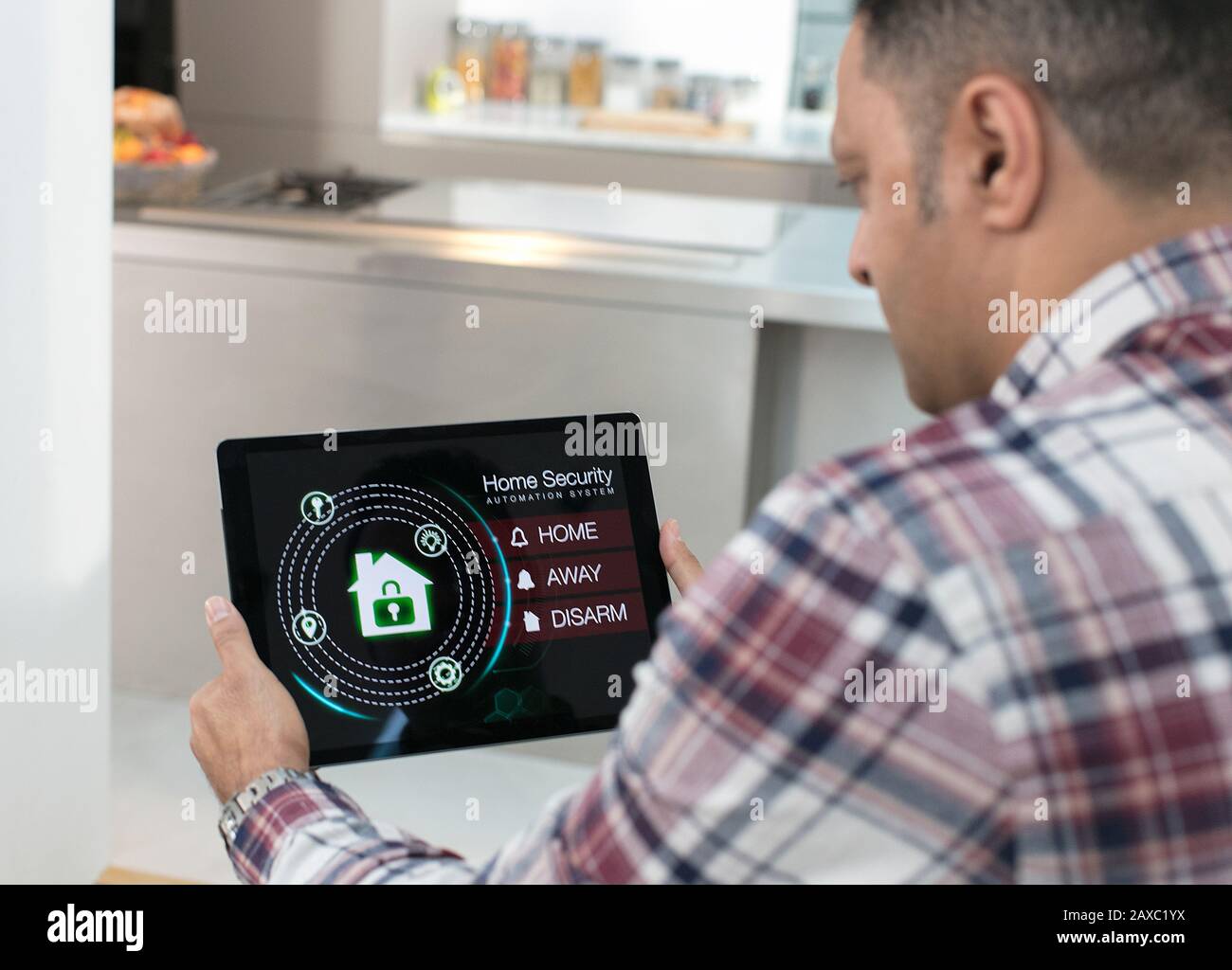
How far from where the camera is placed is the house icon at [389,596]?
98 cm

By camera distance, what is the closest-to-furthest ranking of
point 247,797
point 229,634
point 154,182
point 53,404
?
point 247,797 → point 229,634 → point 53,404 → point 154,182

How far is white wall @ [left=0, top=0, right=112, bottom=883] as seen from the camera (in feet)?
4.83

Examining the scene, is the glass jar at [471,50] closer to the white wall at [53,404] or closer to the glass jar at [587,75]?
the glass jar at [587,75]

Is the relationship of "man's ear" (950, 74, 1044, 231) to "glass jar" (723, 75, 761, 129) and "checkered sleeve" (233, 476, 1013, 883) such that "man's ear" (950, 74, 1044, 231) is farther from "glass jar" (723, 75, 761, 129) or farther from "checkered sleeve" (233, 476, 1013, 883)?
"glass jar" (723, 75, 761, 129)

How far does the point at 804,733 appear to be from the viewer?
529mm

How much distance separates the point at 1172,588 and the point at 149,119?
7.78 ft

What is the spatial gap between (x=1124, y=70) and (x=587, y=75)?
3.40 metres

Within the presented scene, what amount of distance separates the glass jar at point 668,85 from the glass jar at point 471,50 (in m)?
0.47

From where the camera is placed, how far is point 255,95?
12.0ft

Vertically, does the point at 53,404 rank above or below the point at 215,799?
above

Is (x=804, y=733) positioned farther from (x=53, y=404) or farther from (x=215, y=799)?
(x=215, y=799)

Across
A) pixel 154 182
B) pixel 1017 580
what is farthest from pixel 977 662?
pixel 154 182
